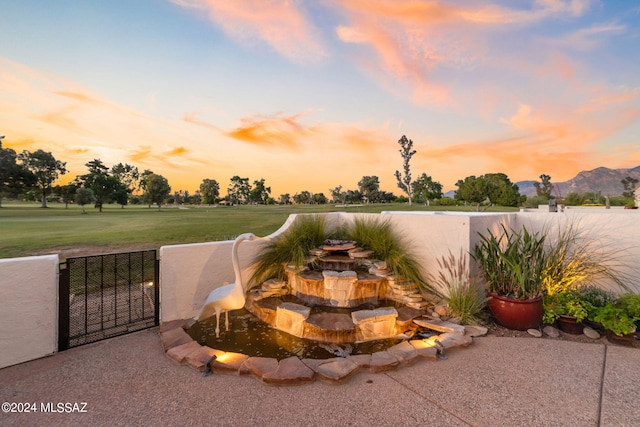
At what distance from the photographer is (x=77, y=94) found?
22.2ft

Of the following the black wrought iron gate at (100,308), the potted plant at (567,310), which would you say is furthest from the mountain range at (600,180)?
the black wrought iron gate at (100,308)

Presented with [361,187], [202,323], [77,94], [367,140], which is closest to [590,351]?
[202,323]

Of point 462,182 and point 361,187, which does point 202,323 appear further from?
point 361,187

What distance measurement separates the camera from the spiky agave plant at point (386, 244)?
452cm

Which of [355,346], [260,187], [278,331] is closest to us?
[355,346]

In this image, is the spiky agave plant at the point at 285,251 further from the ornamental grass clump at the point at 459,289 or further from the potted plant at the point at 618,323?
the potted plant at the point at 618,323

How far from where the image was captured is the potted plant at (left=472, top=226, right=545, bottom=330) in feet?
11.3

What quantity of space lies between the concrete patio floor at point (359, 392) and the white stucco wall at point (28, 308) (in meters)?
0.20

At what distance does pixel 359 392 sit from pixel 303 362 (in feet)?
2.29

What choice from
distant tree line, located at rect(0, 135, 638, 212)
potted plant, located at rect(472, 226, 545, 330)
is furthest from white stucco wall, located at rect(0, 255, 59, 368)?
distant tree line, located at rect(0, 135, 638, 212)

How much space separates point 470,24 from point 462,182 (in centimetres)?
3053

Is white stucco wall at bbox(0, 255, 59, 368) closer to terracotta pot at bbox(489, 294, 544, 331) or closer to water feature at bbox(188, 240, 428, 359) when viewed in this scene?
water feature at bbox(188, 240, 428, 359)

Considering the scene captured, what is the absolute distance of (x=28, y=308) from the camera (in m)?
2.72

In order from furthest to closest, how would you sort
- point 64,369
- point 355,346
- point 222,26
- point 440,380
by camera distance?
point 222,26 → point 355,346 → point 64,369 → point 440,380
